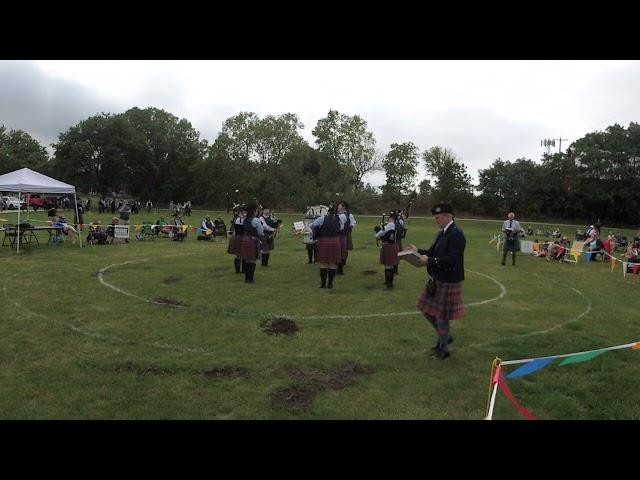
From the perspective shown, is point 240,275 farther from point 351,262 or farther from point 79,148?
point 79,148

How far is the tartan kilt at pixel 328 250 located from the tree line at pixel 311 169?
132ft

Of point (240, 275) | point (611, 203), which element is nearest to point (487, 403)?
point (240, 275)

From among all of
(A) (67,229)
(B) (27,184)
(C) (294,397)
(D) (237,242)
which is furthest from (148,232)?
(C) (294,397)

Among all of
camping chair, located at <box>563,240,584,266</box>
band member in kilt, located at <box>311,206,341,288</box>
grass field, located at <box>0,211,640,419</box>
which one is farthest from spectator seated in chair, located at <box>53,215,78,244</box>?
camping chair, located at <box>563,240,584,266</box>

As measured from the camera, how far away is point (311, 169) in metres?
61.4

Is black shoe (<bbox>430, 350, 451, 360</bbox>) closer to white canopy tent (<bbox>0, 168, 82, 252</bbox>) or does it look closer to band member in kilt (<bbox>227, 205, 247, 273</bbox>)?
band member in kilt (<bbox>227, 205, 247, 273</bbox>)

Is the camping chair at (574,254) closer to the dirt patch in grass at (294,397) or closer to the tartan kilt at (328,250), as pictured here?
the tartan kilt at (328,250)

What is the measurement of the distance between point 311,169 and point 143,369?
56993 millimetres

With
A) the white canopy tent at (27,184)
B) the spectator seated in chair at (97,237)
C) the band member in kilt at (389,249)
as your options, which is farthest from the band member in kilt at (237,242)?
the spectator seated in chair at (97,237)

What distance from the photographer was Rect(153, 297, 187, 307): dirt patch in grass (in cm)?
846

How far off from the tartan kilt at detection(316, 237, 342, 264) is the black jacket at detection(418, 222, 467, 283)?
4449 millimetres

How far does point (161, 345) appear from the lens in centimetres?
627

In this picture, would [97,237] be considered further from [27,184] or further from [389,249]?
[389,249]
